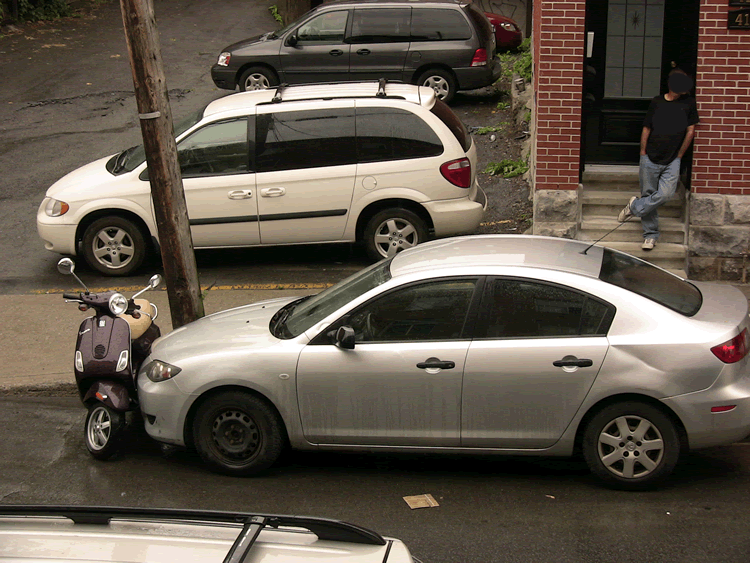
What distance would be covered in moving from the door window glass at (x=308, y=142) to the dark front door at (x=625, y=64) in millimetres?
2753

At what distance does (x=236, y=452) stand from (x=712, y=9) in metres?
6.72

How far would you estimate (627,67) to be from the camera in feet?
34.1

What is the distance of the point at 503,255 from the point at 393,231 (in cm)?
395

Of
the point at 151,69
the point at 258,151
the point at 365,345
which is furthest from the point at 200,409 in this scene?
the point at 258,151

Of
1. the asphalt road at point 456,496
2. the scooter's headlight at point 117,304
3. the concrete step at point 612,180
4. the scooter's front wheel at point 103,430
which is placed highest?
the concrete step at point 612,180

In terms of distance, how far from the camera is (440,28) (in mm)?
15242

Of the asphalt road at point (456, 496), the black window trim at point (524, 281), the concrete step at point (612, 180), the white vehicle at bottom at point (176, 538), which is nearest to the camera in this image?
the white vehicle at bottom at point (176, 538)

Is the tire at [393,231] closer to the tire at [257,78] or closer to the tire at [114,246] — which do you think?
the tire at [114,246]

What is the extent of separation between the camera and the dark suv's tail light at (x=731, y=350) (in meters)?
5.38

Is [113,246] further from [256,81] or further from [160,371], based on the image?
[256,81]

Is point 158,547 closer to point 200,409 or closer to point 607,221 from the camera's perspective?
point 200,409

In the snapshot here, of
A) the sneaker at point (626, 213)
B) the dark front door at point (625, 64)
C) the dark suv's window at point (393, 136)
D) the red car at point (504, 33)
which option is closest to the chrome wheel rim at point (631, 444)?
the sneaker at point (626, 213)

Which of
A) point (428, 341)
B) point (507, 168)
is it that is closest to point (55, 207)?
point (428, 341)

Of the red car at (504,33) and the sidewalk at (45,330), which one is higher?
the red car at (504,33)
